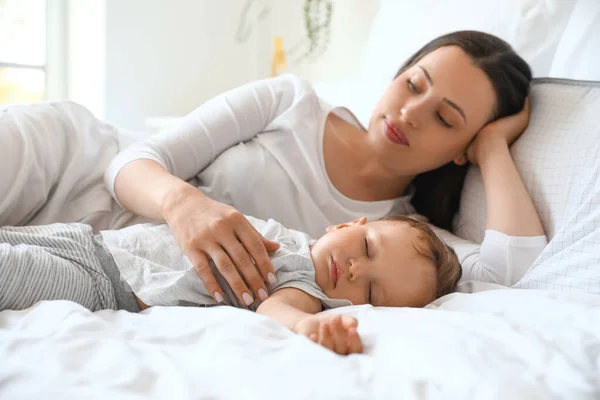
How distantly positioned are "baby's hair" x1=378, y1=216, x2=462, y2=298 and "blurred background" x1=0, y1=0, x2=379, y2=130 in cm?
177

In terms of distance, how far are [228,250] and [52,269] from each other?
10.5 inches

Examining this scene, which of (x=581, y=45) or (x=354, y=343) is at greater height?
(x=581, y=45)

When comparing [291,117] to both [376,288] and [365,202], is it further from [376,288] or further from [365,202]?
[376,288]

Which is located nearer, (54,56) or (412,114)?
(412,114)

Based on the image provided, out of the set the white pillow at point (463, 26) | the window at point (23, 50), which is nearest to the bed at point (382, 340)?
the white pillow at point (463, 26)

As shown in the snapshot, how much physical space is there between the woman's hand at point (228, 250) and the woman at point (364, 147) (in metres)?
0.29

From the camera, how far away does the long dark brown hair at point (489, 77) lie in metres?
1.44

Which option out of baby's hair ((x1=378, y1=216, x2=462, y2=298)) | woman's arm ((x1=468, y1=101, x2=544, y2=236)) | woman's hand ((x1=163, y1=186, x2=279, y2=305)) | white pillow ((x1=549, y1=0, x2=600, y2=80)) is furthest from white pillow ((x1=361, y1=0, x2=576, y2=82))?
woman's hand ((x1=163, y1=186, x2=279, y2=305))

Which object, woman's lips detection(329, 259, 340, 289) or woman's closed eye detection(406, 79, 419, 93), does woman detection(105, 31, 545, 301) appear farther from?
woman's lips detection(329, 259, 340, 289)

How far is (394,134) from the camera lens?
142 centimetres

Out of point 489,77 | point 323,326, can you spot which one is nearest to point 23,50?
point 489,77

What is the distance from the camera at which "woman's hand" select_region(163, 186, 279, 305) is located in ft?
3.12

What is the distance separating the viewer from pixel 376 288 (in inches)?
40.9

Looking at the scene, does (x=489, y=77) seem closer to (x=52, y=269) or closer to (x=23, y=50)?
(x=52, y=269)
